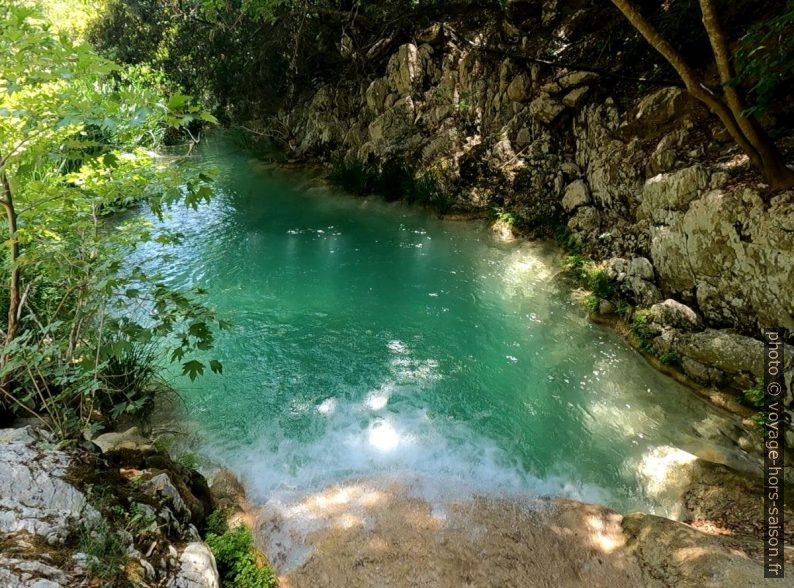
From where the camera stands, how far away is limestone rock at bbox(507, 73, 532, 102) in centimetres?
866

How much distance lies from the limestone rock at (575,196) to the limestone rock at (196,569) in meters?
7.05

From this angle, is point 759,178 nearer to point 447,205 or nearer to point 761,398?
point 761,398

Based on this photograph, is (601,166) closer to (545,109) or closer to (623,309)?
(545,109)

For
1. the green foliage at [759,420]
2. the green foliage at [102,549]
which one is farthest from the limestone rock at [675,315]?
the green foliage at [102,549]

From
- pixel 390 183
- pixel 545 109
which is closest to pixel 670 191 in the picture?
pixel 545 109

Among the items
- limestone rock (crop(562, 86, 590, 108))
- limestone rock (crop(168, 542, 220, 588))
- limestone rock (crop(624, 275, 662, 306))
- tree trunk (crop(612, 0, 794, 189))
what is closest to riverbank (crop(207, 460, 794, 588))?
limestone rock (crop(168, 542, 220, 588))

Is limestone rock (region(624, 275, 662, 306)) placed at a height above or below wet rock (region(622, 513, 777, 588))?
above

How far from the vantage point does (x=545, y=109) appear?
8.12 m

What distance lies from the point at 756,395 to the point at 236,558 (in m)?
4.70

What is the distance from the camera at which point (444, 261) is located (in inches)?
297

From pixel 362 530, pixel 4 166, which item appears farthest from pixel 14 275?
pixel 362 530

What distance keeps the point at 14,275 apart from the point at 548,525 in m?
4.23

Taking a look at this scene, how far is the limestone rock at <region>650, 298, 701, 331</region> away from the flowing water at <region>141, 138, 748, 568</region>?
52cm

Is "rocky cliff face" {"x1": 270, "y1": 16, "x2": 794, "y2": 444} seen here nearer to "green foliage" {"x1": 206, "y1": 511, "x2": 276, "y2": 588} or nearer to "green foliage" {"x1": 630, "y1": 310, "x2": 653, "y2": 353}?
"green foliage" {"x1": 630, "y1": 310, "x2": 653, "y2": 353}
